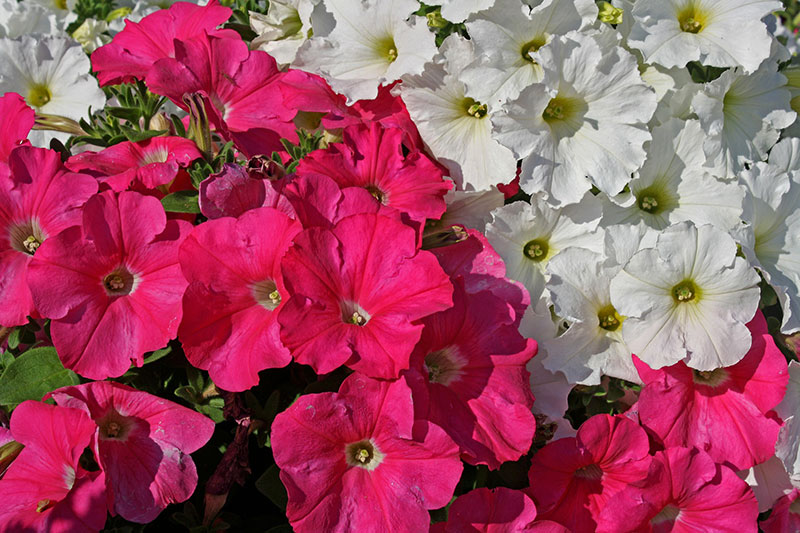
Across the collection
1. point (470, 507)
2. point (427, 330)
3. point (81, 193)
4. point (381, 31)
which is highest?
point (381, 31)

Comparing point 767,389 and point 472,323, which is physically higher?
point 472,323

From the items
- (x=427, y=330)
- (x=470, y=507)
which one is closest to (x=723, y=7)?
(x=427, y=330)

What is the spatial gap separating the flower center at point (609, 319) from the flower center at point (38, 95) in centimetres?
131

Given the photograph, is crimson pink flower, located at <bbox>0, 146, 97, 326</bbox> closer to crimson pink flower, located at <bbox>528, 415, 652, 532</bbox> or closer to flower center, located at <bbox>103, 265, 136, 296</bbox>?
flower center, located at <bbox>103, 265, 136, 296</bbox>

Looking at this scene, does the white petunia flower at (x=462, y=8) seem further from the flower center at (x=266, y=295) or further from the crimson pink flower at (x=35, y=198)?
the crimson pink flower at (x=35, y=198)

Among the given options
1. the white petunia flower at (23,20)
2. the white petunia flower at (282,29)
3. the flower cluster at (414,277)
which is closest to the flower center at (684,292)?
the flower cluster at (414,277)

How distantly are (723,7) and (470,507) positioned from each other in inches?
42.4

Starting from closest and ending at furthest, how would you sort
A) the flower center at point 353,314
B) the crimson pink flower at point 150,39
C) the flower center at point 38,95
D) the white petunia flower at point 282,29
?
the flower center at point 353,314, the crimson pink flower at point 150,39, the white petunia flower at point 282,29, the flower center at point 38,95

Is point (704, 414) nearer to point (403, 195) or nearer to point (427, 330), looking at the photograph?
point (427, 330)

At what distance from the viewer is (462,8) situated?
51.9 inches

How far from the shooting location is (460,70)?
4.41 ft

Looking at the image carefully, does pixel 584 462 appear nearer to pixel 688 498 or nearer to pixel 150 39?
pixel 688 498

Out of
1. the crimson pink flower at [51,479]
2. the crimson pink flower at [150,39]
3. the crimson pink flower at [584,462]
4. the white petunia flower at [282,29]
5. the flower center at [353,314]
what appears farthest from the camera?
the white petunia flower at [282,29]

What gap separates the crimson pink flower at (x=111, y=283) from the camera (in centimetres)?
107
